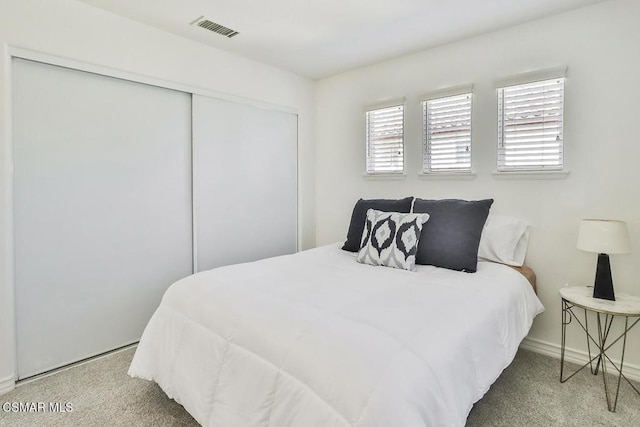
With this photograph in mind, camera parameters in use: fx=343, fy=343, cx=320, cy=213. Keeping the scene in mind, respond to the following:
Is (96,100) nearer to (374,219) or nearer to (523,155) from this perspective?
(374,219)

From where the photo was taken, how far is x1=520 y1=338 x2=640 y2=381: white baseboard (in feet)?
7.25

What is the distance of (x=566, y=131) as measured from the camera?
7.91 feet

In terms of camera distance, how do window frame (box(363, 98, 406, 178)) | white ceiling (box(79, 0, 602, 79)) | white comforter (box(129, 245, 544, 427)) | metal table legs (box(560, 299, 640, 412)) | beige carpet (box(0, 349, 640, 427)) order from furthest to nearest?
window frame (box(363, 98, 406, 178)) < white ceiling (box(79, 0, 602, 79)) < metal table legs (box(560, 299, 640, 412)) < beige carpet (box(0, 349, 640, 427)) < white comforter (box(129, 245, 544, 427))

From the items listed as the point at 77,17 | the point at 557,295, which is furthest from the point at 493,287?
the point at 77,17

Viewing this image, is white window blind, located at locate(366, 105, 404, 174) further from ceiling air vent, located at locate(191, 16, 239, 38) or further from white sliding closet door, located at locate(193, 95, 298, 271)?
ceiling air vent, located at locate(191, 16, 239, 38)

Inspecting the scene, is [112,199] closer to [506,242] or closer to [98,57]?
[98,57]

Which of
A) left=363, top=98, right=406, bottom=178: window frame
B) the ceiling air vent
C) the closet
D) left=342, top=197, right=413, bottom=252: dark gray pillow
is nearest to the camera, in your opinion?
the closet

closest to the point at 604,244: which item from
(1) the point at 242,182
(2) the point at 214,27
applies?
(1) the point at 242,182

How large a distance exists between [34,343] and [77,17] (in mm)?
2165

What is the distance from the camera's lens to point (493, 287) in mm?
1957

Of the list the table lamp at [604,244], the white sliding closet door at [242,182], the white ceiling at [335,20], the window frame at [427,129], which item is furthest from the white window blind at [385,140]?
the table lamp at [604,244]

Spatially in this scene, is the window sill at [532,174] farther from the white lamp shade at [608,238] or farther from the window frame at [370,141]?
the window frame at [370,141]

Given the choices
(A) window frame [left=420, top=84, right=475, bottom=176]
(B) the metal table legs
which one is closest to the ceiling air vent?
(A) window frame [left=420, top=84, right=475, bottom=176]

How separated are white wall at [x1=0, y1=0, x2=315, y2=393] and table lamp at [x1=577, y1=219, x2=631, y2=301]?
2856 millimetres
